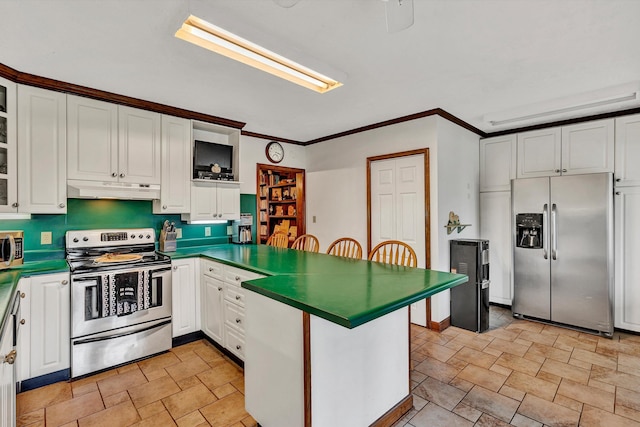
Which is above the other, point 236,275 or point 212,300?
point 236,275

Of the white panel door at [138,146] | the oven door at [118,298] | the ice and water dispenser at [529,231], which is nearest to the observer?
the oven door at [118,298]

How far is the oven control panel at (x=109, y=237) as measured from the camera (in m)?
2.92

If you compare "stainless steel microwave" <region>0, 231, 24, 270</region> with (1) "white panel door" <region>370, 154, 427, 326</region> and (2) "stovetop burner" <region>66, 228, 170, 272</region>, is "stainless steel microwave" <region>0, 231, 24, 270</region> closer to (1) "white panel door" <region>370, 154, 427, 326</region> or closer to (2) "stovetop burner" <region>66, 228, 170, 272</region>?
(2) "stovetop burner" <region>66, 228, 170, 272</region>

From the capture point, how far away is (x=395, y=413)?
1.94m

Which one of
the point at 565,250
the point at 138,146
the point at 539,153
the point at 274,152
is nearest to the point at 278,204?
the point at 274,152

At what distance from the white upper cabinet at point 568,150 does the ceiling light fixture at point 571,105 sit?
0.25m

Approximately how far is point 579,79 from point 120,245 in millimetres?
4597

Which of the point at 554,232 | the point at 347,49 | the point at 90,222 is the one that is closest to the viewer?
the point at 347,49

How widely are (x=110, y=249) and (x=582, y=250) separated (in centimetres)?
504

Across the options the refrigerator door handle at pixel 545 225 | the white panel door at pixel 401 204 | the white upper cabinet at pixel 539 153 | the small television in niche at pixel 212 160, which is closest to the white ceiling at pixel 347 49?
the small television in niche at pixel 212 160

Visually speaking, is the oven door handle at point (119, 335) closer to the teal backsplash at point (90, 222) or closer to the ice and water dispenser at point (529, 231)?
the teal backsplash at point (90, 222)

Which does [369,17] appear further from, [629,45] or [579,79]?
[579,79]

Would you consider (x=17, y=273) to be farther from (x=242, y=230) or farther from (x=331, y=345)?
(x=331, y=345)

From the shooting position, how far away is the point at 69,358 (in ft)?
8.21
